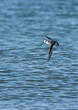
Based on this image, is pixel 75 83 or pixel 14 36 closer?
pixel 75 83

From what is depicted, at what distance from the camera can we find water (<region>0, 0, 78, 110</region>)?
13754 mm

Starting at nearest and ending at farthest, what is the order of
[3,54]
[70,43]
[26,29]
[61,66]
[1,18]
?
[61,66]
[3,54]
[70,43]
[26,29]
[1,18]

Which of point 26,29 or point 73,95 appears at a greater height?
point 73,95

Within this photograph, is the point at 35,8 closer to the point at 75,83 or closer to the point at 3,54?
the point at 3,54

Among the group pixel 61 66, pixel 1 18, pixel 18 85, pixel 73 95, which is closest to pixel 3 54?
pixel 61 66

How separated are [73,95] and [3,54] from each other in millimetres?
5927

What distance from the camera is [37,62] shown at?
59.8 ft

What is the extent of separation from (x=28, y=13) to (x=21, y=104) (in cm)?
1888

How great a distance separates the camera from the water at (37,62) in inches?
541

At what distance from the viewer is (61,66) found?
1758 centimetres

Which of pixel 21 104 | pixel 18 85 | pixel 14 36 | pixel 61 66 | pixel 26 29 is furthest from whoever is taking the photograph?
pixel 26 29

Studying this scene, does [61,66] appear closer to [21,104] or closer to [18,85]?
[18,85]

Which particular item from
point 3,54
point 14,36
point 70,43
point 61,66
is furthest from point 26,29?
point 61,66

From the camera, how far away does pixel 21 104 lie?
13.4m
